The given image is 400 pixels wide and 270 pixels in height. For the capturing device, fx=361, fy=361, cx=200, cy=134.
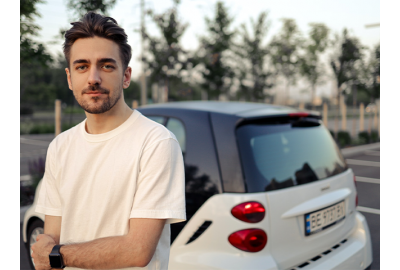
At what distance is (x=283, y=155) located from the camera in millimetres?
2518

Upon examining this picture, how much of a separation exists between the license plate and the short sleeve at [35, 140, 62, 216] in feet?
5.09

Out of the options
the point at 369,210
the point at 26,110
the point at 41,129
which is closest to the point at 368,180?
the point at 369,210

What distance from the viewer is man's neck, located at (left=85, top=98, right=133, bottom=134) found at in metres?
1.47

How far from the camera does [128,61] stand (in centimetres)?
151

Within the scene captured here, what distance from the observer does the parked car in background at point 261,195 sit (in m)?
2.19

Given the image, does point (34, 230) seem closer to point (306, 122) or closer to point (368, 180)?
point (306, 122)

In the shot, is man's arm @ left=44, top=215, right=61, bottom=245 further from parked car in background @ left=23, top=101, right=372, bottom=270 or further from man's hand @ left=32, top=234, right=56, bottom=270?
parked car in background @ left=23, top=101, right=372, bottom=270

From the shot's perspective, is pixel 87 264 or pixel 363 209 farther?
pixel 363 209

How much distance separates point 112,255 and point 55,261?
0.78ft

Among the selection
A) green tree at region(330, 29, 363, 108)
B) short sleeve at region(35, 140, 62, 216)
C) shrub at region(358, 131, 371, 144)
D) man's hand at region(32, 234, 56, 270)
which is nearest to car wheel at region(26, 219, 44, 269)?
short sleeve at region(35, 140, 62, 216)

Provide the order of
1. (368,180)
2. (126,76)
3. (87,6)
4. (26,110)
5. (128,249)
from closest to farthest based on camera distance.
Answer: (128,249)
(126,76)
(87,6)
(368,180)
(26,110)

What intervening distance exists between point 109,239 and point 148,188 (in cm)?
24

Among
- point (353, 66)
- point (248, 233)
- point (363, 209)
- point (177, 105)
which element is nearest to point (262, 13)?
point (353, 66)

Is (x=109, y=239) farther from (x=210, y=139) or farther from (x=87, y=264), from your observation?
(x=210, y=139)
